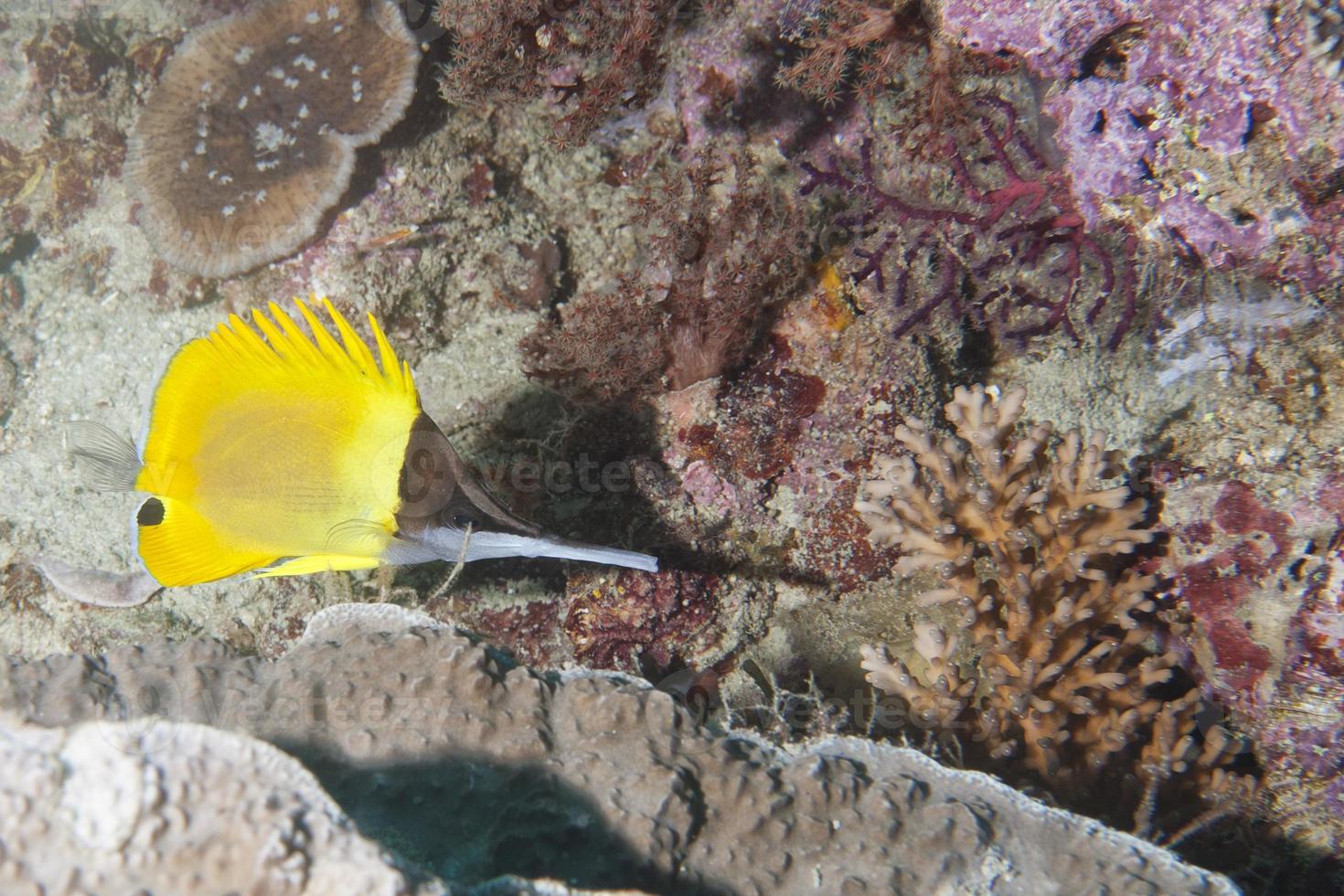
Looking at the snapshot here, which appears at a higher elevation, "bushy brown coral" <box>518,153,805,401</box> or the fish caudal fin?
"bushy brown coral" <box>518,153,805,401</box>

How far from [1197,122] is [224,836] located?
11.0 feet

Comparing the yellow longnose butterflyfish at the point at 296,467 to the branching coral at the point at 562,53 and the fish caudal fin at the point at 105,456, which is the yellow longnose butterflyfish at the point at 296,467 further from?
the branching coral at the point at 562,53

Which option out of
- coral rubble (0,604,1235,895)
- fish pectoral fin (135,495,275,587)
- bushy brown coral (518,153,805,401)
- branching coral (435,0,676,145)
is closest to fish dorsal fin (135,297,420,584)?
fish pectoral fin (135,495,275,587)

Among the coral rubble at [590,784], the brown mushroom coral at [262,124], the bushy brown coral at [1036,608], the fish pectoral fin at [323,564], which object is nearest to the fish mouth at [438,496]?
the fish pectoral fin at [323,564]

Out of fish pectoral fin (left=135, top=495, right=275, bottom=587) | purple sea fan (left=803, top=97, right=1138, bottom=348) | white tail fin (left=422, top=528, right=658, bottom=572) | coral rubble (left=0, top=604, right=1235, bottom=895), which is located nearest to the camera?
coral rubble (left=0, top=604, right=1235, bottom=895)

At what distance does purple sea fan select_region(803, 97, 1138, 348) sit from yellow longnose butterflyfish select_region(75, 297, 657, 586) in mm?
1893

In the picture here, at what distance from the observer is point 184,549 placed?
8.41ft

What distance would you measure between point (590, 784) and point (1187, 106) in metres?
2.92

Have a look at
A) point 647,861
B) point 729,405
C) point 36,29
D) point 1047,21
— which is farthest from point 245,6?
point 647,861

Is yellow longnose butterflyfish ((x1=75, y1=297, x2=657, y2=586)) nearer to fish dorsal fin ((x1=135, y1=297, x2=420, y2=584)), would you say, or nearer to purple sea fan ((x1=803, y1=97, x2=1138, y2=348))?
fish dorsal fin ((x1=135, y1=297, x2=420, y2=584))

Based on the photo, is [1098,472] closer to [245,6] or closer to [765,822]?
[765,822]

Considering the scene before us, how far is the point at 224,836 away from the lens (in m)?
1.31

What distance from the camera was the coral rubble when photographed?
6.31ft

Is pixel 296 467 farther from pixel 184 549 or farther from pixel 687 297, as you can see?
pixel 687 297
